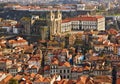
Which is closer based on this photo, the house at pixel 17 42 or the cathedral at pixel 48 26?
the house at pixel 17 42

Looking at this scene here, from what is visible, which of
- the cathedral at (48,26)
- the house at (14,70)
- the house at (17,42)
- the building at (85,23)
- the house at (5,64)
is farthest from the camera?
the building at (85,23)

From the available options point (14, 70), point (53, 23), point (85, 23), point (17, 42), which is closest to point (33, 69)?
point (14, 70)

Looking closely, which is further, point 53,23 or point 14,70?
point 53,23

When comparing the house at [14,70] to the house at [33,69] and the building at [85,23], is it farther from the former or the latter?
the building at [85,23]

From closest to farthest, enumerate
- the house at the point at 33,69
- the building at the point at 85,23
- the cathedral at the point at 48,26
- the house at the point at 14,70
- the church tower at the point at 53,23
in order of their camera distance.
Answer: the house at the point at 14,70 < the house at the point at 33,69 < the cathedral at the point at 48,26 < the church tower at the point at 53,23 < the building at the point at 85,23

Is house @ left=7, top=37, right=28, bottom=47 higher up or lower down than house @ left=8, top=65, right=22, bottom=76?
lower down

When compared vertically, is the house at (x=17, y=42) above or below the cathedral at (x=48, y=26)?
below

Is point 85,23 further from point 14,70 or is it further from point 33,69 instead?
point 14,70

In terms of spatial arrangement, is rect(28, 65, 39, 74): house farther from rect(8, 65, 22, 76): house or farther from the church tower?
the church tower

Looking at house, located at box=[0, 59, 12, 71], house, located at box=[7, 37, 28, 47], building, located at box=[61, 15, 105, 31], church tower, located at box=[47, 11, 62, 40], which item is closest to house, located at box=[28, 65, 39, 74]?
house, located at box=[0, 59, 12, 71]

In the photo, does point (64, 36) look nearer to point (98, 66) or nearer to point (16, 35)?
point (16, 35)

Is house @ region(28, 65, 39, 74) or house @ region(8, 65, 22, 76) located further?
house @ region(28, 65, 39, 74)

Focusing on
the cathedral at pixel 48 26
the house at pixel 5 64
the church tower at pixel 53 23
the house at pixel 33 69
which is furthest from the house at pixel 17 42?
the house at pixel 33 69
